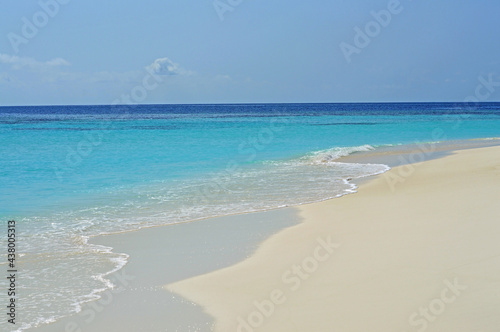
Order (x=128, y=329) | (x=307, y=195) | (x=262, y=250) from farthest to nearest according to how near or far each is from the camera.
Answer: (x=307, y=195) < (x=262, y=250) < (x=128, y=329)

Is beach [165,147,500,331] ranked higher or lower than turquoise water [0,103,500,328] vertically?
lower

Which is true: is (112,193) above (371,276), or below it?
above

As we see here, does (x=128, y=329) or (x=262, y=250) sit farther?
(x=262, y=250)

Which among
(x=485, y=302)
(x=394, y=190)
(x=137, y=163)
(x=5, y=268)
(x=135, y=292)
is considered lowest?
(x=485, y=302)

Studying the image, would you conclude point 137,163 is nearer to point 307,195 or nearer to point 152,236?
point 307,195

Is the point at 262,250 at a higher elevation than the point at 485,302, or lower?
higher

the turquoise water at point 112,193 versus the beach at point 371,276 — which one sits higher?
the turquoise water at point 112,193

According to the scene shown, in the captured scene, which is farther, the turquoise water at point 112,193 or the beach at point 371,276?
the turquoise water at point 112,193

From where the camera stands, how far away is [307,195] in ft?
43.1

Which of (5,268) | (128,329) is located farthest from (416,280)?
(5,268)

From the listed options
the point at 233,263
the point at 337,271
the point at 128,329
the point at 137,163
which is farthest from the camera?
the point at 137,163

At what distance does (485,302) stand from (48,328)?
459 centimetres

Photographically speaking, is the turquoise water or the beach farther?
the turquoise water

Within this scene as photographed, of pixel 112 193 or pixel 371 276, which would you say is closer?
pixel 371 276
